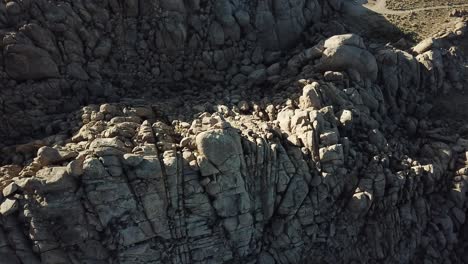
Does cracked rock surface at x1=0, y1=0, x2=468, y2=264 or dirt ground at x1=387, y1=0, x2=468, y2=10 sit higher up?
dirt ground at x1=387, y1=0, x2=468, y2=10

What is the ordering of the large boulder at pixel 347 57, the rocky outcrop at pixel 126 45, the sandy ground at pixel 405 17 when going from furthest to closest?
the sandy ground at pixel 405 17 < the large boulder at pixel 347 57 < the rocky outcrop at pixel 126 45

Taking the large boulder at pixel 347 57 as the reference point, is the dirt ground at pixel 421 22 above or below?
above

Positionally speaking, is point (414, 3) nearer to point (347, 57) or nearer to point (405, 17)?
point (405, 17)

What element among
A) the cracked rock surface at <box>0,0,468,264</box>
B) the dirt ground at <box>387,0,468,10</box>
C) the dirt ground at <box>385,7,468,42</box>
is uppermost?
the dirt ground at <box>387,0,468,10</box>

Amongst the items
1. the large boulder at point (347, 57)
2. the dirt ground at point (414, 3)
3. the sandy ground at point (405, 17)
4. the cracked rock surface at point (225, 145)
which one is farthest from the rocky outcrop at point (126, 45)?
the dirt ground at point (414, 3)

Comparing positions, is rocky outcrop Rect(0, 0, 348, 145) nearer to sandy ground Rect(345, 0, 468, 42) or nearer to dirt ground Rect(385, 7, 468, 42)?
sandy ground Rect(345, 0, 468, 42)

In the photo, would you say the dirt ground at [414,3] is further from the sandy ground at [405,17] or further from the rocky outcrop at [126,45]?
the rocky outcrop at [126,45]

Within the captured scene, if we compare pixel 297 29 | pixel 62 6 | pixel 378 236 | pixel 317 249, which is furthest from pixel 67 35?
pixel 378 236

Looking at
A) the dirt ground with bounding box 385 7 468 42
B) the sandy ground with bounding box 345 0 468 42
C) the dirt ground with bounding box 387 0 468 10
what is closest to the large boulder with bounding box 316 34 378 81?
the sandy ground with bounding box 345 0 468 42

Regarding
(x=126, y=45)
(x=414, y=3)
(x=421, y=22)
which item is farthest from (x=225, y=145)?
(x=414, y=3)

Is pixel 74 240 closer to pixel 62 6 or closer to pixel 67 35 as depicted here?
pixel 67 35

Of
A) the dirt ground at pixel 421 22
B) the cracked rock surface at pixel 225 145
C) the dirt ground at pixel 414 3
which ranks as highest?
the dirt ground at pixel 414 3
